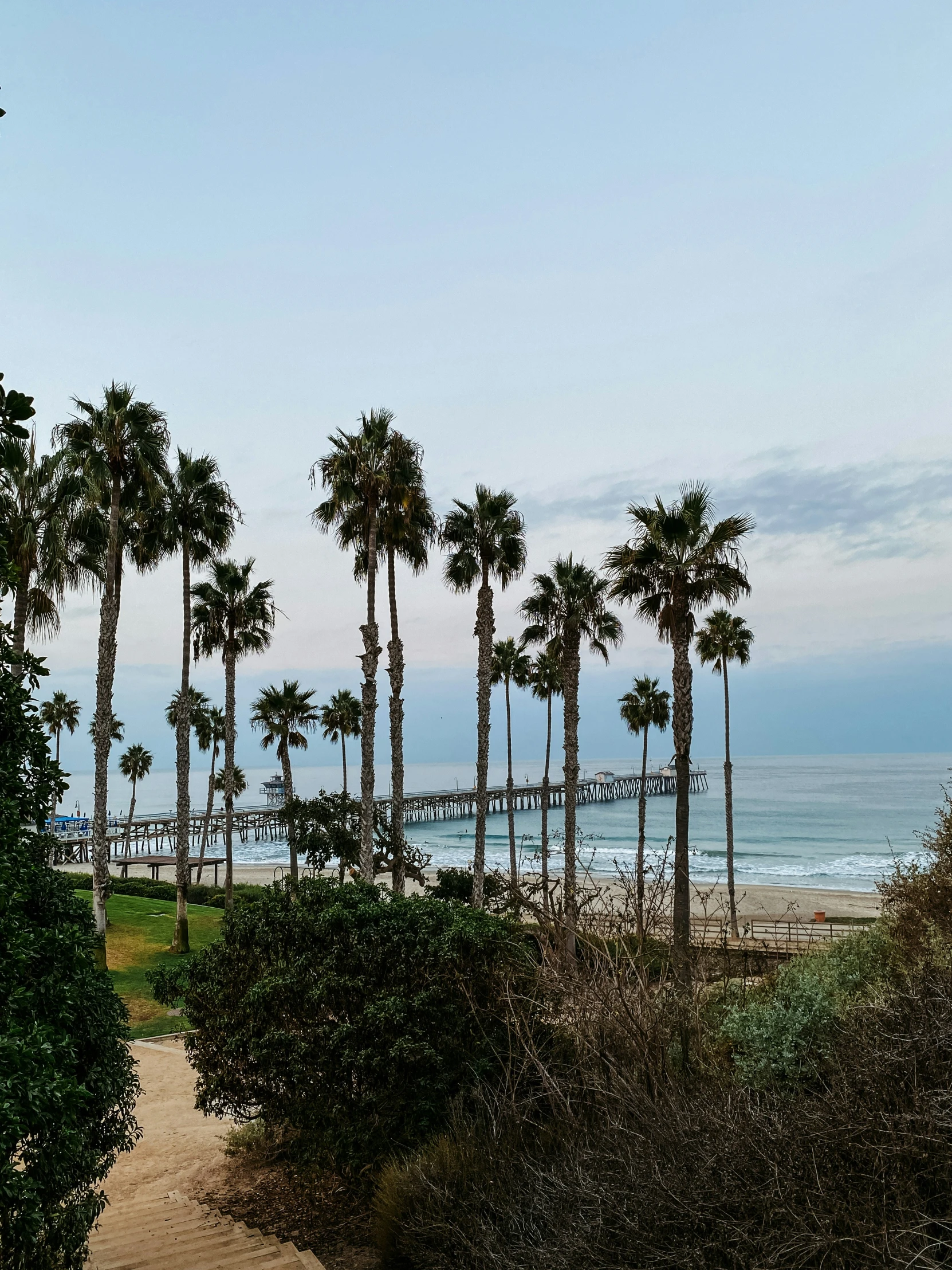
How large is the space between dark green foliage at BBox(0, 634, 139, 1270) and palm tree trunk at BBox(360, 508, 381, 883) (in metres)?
18.4

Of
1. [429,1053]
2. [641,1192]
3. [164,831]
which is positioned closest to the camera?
[641,1192]

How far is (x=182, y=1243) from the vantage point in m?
9.57

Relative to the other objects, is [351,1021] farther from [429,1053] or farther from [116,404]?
[116,404]

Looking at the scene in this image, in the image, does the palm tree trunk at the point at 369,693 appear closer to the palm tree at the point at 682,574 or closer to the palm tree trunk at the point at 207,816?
the palm tree at the point at 682,574

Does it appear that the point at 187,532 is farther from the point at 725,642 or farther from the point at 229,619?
the point at 725,642

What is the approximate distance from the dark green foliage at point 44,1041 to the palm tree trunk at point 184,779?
20415mm

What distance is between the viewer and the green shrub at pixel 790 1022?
9.88 metres

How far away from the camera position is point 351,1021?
10594 mm

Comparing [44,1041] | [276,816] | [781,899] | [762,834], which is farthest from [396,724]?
[762,834]

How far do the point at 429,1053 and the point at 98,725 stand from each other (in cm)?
1689

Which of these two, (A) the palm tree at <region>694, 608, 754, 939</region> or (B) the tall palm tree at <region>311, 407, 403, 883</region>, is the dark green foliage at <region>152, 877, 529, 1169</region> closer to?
(B) the tall palm tree at <region>311, 407, 403, 883</region>

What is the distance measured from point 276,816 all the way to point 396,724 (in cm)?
4289

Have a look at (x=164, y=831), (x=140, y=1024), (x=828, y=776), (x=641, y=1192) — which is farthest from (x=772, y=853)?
(x=828, y=776)

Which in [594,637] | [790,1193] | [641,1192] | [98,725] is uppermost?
[594,637]
